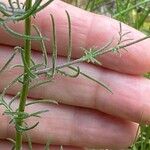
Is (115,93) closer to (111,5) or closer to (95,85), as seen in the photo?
(95,85)

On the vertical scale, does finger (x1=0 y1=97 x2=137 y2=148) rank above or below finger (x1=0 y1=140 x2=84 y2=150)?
above

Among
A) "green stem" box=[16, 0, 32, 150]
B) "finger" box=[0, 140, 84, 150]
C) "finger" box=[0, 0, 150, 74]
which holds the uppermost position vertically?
"finger" box=[0, 0, 150, 74]

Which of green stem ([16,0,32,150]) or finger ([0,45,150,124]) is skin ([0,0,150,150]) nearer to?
finger ([0,45,150,124])

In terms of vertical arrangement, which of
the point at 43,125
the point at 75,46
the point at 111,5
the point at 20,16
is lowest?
the point at 20,16

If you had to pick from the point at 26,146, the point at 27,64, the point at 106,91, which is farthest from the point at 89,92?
the point at 27,64

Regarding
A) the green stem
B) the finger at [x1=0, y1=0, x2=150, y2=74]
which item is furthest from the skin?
the green stem

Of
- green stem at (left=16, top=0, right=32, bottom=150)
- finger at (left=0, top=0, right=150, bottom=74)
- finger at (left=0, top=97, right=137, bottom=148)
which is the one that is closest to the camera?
green stem at (left=16, top=0, right=32, bottom=150)

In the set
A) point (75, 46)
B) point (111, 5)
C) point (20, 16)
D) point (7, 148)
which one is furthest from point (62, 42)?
point (111, 5)

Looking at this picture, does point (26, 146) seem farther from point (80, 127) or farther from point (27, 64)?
point (27, 64)
